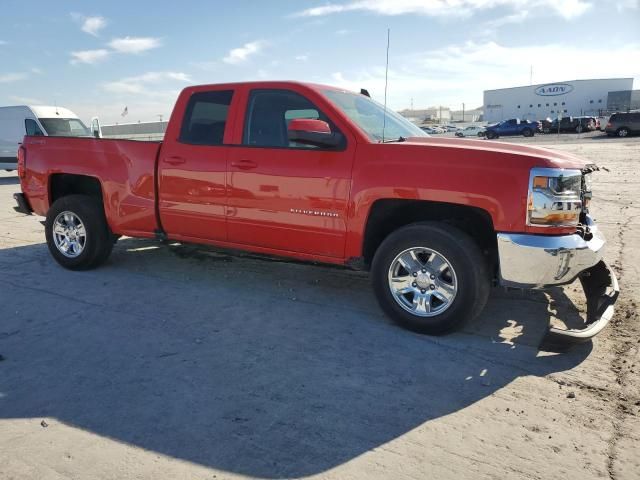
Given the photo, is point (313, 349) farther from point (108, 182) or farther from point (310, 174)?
point (108, 182)

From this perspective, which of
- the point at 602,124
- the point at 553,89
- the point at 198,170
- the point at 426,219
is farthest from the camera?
the point at 553,89

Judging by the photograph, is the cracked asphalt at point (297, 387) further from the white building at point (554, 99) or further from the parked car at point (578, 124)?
the white building at point (554, 99)

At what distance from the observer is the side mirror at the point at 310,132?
392cm

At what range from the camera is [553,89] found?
80438 millimetres

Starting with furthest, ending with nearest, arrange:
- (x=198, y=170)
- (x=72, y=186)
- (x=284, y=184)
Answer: (x=72, y=186) < (x=198, y=170) < (x=284, y=184)

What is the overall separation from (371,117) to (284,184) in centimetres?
105

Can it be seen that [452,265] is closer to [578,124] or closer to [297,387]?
[297,387]

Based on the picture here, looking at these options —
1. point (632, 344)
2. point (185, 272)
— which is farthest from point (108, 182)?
point (632, 344)

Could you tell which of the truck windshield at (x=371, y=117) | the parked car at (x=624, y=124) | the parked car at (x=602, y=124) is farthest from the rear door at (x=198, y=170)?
the parked car at (x=602, y=124)

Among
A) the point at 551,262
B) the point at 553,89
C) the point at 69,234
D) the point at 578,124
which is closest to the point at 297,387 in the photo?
the point at 551,262

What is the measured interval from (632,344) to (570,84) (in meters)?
88.1

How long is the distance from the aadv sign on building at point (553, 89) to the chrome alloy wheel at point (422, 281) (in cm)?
8657

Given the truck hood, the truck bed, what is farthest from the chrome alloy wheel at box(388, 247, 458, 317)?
the truck bed

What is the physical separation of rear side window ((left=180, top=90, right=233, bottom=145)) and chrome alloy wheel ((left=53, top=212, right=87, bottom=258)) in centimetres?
167
